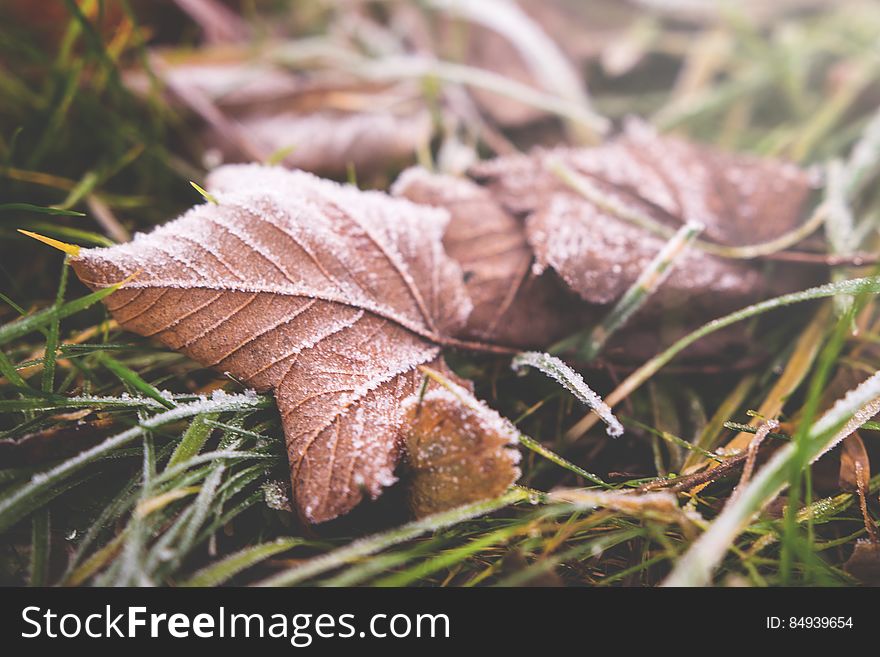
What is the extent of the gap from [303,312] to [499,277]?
376mm

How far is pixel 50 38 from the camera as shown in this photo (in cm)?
161

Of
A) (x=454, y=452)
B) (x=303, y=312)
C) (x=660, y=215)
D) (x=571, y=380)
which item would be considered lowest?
(x=454, y=452)

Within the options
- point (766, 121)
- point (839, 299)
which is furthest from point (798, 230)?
point (766, 121)

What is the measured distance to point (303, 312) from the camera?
91 centimetres

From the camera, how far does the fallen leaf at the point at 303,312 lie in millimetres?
834

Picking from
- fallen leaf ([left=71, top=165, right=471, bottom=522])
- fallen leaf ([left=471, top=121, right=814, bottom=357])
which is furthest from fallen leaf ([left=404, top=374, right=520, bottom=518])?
fallen leaf ([left=471, top=121, right=814, bottom=357])

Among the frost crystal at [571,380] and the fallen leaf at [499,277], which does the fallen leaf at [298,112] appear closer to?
the fallen leaf at [499,277]

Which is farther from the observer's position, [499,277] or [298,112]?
[298,112]

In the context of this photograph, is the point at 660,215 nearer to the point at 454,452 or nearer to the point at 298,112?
the point at 454,452

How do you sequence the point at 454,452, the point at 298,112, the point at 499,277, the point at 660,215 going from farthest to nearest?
the point at 298,112, the point at 660,215, the point at 499,277, the point at 454,452

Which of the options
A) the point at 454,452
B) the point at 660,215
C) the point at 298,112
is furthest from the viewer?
the point at 298,112

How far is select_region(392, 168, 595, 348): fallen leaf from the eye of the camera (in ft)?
3.41

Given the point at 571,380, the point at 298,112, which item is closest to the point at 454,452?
the point at 571,380

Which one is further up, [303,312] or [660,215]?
[660,215]
